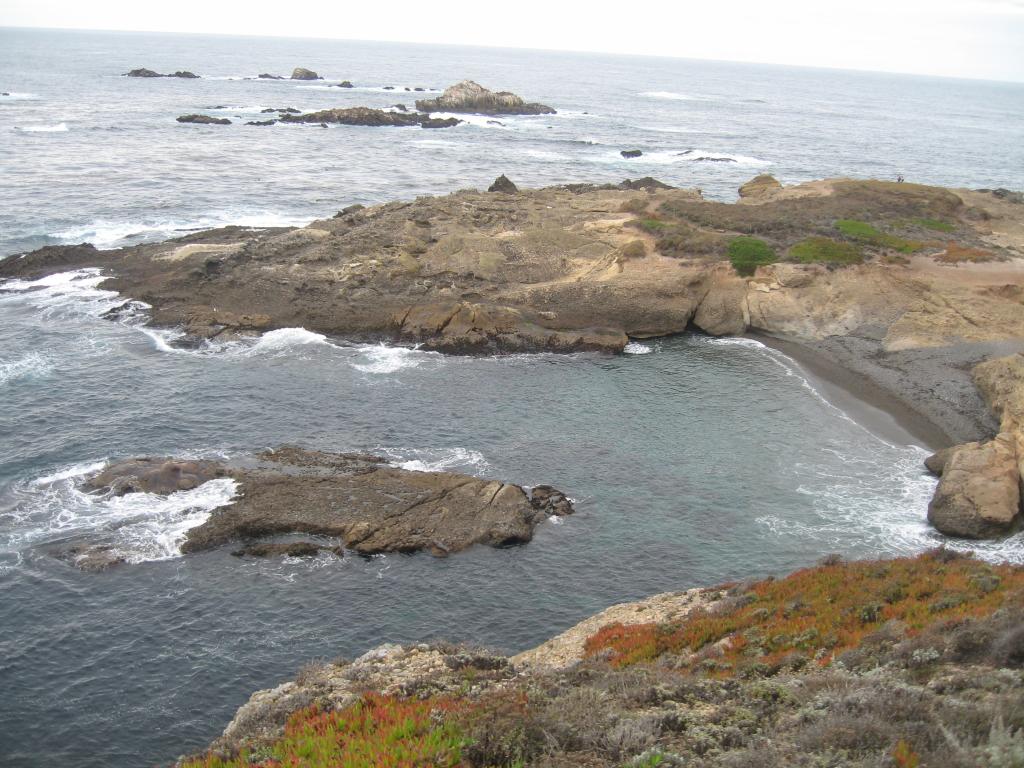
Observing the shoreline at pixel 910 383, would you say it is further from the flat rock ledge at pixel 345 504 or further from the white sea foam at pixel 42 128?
the white sea foam at pixel 42 128

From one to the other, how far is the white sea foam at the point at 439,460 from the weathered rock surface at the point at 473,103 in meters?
124

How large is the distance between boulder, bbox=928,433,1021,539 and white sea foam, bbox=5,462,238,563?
88.6 ft

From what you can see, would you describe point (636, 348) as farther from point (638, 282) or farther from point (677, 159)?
point (677, 159)

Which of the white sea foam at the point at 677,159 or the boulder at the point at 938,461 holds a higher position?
the white sea foam at the point at 677,159

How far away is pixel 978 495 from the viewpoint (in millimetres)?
32094

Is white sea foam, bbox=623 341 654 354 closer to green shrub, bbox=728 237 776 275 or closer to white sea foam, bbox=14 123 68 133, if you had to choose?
green shrub, bbox=728 237 776 275

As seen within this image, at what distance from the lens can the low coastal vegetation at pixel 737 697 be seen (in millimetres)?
12875

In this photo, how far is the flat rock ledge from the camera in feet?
100

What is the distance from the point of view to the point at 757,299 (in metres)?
52.4

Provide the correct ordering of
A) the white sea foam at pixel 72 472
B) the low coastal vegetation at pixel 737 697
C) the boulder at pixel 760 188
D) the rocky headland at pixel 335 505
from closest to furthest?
the low coastal vegetation at pixel 737 697 → the rocky headland at pixel 335 505 → the white sea foam at pixel 72 472 → the boulder at pixel 760 188

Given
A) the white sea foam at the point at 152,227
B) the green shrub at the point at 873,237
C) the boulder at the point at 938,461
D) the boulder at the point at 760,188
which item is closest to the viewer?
the boulder at the point at 938,461

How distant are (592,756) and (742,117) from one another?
7047 inches

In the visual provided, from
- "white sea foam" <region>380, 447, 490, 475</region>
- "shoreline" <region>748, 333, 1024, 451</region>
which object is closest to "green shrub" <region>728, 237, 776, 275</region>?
"shoreline" <region>748, 333, 1024, 451</region>

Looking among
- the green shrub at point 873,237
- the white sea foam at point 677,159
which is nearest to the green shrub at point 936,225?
the green shrub at point 873,237
